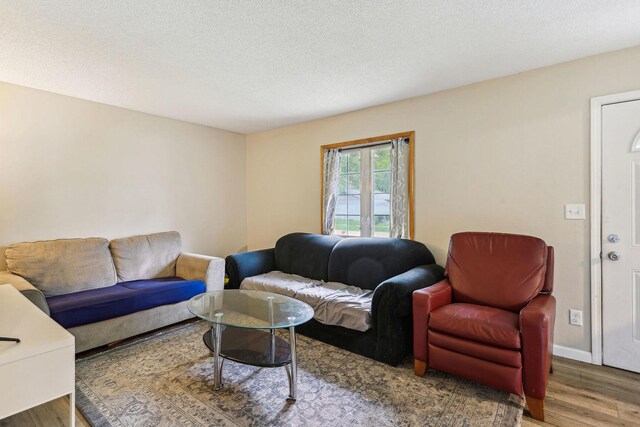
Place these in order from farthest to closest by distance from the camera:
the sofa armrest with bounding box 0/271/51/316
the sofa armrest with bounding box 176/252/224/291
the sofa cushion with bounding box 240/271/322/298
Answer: the sofa armrest with bounding box 176/252/224/291 → the sofa cushion with bounding box 240/271/322/298 → the sofa armrest with bounding box 0/271/51/316

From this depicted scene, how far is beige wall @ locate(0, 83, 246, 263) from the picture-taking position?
2963 mm

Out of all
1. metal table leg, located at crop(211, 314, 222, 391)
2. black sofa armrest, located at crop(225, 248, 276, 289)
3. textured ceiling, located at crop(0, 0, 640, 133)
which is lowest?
metal table leg, located at crop(211, 314, 222, 391)

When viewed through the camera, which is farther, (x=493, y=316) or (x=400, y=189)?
(x=400, y=189)

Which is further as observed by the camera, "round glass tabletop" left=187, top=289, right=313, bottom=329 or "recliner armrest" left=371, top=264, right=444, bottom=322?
"recliner armrest" left=371, top=264, right=444, bottom=322

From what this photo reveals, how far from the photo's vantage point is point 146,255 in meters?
3.51

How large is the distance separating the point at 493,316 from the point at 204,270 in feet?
9.07

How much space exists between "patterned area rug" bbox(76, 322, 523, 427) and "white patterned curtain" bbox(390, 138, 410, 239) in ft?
4.62

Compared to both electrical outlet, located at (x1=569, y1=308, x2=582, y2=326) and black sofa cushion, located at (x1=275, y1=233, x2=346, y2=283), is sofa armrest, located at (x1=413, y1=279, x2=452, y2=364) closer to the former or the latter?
electrical outlet, located at (x1=569, y1=308, x2=582, y2=326)

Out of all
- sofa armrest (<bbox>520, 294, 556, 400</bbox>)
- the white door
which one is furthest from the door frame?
sofa armrest (<bbox>520, 294, 556, 400</bbox>)

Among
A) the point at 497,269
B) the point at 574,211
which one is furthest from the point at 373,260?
the point at 574,211

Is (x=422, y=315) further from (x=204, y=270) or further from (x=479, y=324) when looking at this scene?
(x=204, y=270)

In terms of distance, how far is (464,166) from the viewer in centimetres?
302

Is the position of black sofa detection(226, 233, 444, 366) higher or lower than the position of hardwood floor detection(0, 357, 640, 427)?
higher

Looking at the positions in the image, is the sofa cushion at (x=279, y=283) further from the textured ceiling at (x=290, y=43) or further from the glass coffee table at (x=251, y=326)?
the textured ceiling at (x=290, y=43)
